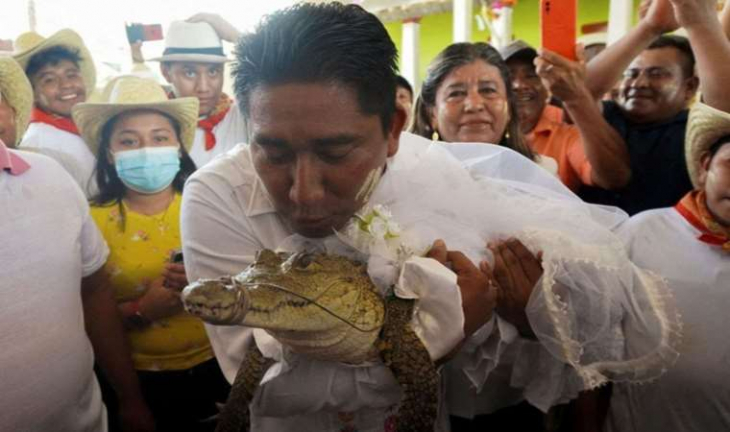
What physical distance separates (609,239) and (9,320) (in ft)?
5.56

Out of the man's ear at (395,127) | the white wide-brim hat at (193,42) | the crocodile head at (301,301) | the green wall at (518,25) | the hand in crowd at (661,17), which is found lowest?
the crocodile head at (301,301)

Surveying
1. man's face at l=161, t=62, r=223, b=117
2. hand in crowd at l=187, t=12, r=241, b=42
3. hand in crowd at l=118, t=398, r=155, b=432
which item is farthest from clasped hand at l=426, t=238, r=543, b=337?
hand in crowd at l=187, t=12, r=241, b=42

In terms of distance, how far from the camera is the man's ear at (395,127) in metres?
1.17

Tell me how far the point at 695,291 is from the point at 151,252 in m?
2.04

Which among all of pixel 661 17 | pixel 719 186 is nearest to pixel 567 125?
pixel 661 17

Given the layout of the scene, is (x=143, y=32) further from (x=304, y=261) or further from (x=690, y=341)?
(x=690, y=341)

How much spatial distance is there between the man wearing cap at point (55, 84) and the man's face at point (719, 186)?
278 centimetres

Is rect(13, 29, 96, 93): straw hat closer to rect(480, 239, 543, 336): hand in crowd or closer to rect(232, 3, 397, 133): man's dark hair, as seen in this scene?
rect(232, 3, 397, 133): man's dark hair

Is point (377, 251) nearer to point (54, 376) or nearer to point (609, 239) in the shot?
point (609, 239)

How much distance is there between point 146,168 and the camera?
2.08 metres

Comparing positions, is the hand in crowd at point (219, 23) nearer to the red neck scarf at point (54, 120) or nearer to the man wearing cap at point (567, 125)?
the red neck scarf at point (54, 120)

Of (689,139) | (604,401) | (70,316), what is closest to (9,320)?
(70,316)

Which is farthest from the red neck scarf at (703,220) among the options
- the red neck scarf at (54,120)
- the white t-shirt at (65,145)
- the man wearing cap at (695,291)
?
the red neck scarf at (54,120)

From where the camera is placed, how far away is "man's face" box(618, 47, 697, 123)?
7.60ft
